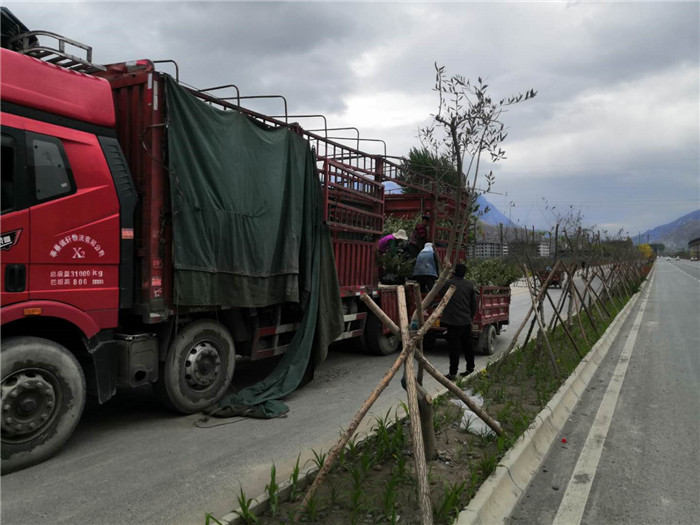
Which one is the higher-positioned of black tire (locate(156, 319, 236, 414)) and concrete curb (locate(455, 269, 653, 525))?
black tire (locate(156, 319, 236, 414))

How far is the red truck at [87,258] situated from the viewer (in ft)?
13.4

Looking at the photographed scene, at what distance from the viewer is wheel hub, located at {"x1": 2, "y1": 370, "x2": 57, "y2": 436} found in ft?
12.9

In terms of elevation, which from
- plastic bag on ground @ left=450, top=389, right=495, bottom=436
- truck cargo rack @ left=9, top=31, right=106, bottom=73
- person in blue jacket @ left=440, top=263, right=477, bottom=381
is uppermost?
truck cargo rack @ left=9, top=31, right=106, bottom=73

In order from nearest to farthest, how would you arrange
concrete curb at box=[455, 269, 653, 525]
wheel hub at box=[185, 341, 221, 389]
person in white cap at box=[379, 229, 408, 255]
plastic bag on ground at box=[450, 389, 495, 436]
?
concrete curb at box=[455, 269, 653, 525], plastic bag on ground at box=[450, 389, 495, 436], wheel hub at box=[185, 341, 221, 389], person in white cap at box=[379, 229, 408, 255]

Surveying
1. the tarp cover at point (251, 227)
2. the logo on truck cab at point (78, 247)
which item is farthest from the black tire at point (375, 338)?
the logo on truck cab at point (78, 247)

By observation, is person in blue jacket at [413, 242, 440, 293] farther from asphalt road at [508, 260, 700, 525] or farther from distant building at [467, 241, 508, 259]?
distant building at [467, 241, 508, 259]

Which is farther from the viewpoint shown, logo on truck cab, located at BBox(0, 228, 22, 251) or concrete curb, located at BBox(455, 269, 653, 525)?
logo on truck cab, located at BBox(0, 228, 22, 251)

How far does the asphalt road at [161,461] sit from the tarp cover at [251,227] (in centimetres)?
53

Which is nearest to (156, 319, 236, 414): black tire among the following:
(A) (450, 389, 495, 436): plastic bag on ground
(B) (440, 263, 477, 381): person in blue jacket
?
(A) (450, 389, 495, 436): plastic bag on ground

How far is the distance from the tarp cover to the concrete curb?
2.73m

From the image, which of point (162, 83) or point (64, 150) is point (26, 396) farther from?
point (162, 83)

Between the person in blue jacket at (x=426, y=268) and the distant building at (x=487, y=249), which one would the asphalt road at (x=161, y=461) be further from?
the distant building at (x=487, y=249)

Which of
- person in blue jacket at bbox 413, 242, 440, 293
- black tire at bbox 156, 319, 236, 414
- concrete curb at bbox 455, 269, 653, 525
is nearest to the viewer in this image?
concrete curb at bbox 455, 269, 653, 525

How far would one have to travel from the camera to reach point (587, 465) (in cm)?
457
